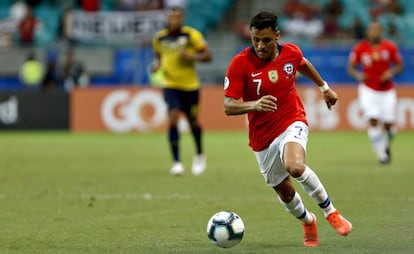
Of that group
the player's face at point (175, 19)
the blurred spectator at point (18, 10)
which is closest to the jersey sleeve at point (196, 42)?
the player's face at point (175, 19)

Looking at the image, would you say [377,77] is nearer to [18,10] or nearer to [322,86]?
[322,86]

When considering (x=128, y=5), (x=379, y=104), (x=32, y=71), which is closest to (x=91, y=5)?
(x=128, y=5)

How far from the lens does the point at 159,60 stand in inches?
634

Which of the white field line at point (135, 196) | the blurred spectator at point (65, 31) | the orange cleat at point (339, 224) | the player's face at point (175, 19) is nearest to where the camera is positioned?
the orange cleat at point (339, 224)

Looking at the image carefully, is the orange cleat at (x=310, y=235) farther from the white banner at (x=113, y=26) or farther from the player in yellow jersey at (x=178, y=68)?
the white banner at (x=113, y=26)

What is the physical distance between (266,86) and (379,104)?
963cm

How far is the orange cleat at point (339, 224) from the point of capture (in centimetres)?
838

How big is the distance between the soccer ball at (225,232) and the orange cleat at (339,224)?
842mm

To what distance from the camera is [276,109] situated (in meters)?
8.62

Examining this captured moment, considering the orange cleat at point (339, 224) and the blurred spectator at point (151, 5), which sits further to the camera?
the blurred spectator at point (151, 5)

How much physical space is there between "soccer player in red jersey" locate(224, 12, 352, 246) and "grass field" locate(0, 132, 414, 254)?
38 centimetres

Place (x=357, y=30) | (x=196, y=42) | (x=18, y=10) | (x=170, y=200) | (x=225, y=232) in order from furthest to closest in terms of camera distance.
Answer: (x=18, y=10)
(x=357, y=30)
(x=196, y=42)
(x=170, y=200)
(x=225, y=232)

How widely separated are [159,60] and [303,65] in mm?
7313

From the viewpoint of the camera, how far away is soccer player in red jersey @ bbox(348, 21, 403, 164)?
1791 cm
